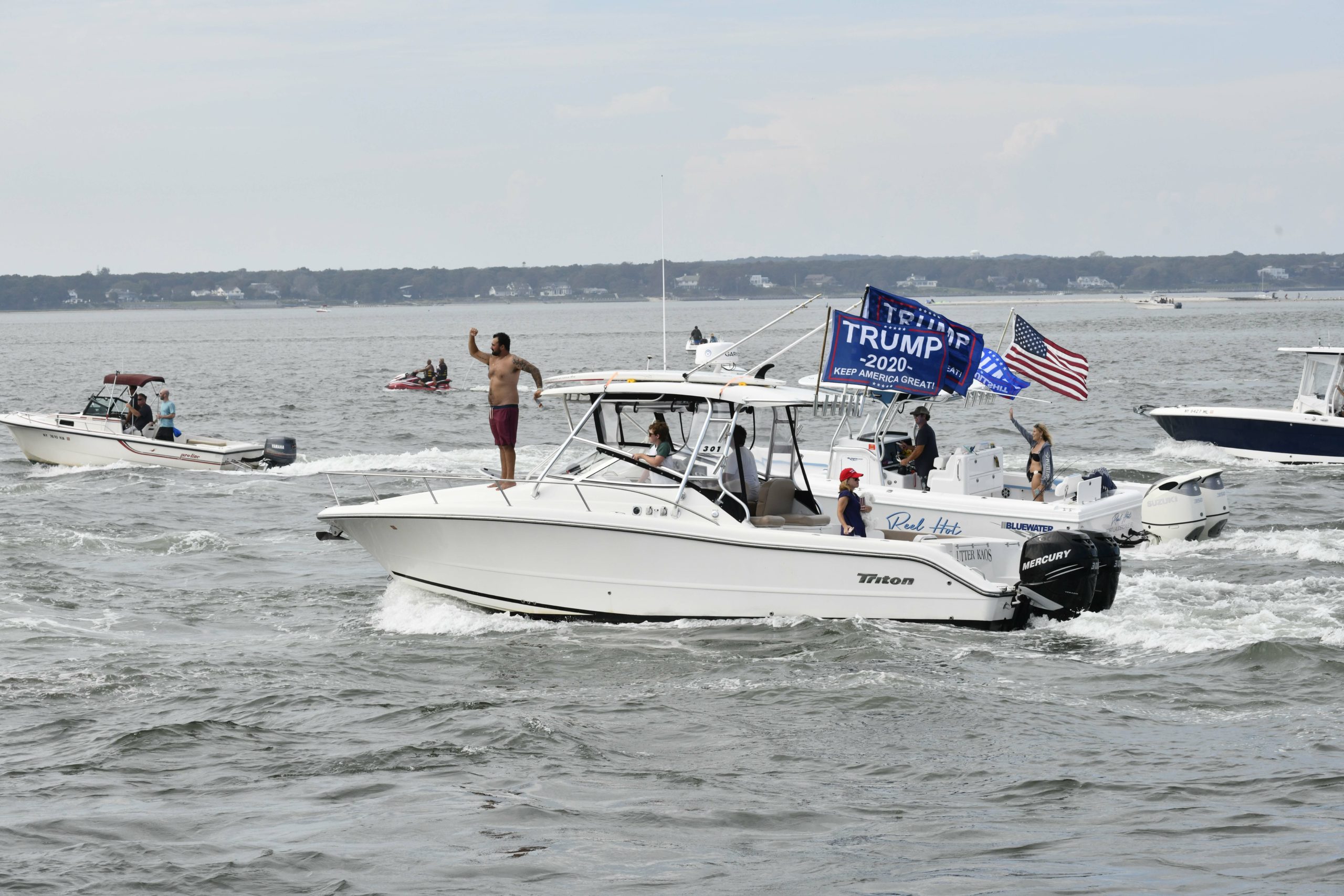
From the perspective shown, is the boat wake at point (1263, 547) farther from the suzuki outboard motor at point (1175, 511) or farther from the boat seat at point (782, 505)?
the boat seat at point (782, 505)

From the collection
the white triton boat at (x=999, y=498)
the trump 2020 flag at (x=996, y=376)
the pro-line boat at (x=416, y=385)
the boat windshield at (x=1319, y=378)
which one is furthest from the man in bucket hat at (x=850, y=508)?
the pro-line boat at (x=416, y=385)

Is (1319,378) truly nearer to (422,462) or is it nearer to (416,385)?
(422,462)

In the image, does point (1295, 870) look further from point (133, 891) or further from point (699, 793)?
point (133, 891)

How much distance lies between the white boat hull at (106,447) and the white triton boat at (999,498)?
1352 centimetres

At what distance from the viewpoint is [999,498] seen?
1831cm

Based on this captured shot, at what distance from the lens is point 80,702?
11539 millimetres

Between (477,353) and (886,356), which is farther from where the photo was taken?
(886,356)

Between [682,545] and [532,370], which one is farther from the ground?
[532,370]

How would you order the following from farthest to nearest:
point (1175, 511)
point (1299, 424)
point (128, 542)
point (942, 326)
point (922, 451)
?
point (1299, 424) → point (128, 542) → point (922, 451) → point (942, 326) → point (1175, 511)

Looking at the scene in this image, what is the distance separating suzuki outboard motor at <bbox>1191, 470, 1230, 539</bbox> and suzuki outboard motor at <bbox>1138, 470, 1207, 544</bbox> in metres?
0.06

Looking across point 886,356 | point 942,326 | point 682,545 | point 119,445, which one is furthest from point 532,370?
point 119,445

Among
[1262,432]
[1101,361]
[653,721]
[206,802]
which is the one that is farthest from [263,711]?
[1101,361]

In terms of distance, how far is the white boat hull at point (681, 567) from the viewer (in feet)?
43.5

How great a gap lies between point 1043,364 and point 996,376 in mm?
873
